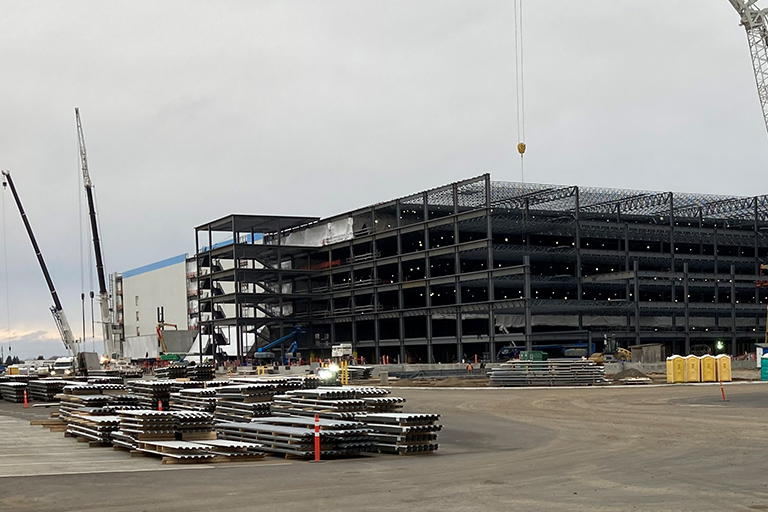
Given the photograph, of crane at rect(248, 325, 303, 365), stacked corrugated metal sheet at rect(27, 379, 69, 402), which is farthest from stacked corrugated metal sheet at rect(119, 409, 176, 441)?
crane at rect(248, 325, 303, 365)

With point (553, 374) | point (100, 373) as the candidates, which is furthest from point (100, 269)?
point (553, 374)

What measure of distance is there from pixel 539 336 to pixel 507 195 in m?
17.2

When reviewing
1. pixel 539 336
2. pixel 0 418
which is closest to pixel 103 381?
pixel 0 418

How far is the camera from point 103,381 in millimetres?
46188

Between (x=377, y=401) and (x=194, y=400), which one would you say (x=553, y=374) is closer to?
(x=194, y=400)

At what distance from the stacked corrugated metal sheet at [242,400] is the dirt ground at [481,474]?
463cm

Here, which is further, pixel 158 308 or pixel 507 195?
pixel 158 308

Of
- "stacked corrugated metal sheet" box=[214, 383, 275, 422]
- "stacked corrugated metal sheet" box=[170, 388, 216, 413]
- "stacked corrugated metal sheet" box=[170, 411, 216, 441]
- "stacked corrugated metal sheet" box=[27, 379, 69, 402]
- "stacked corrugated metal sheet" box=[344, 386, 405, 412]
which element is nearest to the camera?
"stacked corrugated metal sheet" box=[170, 411, 216, 441]

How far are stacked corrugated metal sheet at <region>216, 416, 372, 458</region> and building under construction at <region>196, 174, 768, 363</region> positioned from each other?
2273 inches

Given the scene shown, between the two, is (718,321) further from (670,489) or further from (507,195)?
(670,489)

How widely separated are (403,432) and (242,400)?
8.02m

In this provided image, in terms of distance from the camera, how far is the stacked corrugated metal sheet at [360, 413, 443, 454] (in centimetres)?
2270

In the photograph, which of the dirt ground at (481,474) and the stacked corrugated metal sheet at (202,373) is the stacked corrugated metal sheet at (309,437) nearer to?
the dirt ground at (481,474)

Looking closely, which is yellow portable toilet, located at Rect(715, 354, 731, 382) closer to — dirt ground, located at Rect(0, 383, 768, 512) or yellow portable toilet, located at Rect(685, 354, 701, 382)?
yellow portable toilet, located at Rect(685, 354, 701, 382)
